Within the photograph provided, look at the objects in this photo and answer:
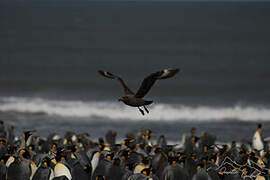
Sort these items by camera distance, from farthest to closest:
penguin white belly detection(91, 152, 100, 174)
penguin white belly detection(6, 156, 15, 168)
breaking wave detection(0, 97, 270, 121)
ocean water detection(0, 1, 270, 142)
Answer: breaking wave detection(0, 97, 270, 121), ocean water detection(0, 1, 270, 142), penguin white belly detection(91, 152, 100, 174), penguin white belly detection(6, 156, 15, 168)

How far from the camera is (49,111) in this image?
23.0 metres

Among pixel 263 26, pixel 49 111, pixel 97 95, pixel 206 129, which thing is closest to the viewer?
pixel 206 129

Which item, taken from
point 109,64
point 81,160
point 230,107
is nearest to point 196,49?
point 109,64

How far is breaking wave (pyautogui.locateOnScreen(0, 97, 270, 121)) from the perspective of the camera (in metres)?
22.2

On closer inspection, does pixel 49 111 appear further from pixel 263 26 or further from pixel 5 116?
pixel 263 26

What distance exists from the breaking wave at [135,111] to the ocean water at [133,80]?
4cm

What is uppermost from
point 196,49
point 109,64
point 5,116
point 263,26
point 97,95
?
point 263,26

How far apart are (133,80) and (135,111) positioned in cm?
1152

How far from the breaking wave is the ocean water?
43 millimetres

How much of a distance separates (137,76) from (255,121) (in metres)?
15.6

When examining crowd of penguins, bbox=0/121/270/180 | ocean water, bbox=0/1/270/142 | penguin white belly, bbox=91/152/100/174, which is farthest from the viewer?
ocean water, bbox=0/1/270/142

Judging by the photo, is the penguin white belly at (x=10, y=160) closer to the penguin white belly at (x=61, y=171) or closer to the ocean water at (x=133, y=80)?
the penguin white belly at (x=61, y=171)

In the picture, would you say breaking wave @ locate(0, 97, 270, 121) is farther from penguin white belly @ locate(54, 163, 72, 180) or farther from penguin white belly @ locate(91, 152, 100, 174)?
penguin white belly @ locate(54, 163, 72, 180)

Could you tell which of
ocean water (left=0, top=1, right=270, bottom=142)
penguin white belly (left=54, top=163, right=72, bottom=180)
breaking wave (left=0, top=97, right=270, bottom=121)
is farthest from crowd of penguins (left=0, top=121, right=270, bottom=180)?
breaking wave (left=0, top=97, right=270, bottom=121)
